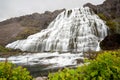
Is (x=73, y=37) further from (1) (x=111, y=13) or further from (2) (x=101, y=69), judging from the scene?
Answer: (2) (x=101, y=69)

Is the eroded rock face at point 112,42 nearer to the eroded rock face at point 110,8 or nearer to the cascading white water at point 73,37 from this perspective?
the cascading white water at point 73,37

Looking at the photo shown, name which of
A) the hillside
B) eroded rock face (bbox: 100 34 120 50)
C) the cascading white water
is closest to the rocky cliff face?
the hillside

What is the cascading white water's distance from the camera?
2085 inches

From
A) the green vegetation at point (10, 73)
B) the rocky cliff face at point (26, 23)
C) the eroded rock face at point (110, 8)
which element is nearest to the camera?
the green vegetation at point (10, 73)

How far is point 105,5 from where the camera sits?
8925cm

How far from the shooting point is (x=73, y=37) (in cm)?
5678

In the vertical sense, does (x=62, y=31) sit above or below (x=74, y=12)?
below

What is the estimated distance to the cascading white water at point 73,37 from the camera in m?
53.0

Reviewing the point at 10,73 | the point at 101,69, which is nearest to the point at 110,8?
the point at 101,69

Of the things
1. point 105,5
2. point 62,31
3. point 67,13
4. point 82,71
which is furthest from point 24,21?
point 82,71

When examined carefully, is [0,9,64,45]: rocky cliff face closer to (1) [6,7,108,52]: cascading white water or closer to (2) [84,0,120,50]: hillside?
(2) [84,0,120,50]: hillside

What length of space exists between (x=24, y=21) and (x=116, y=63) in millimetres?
109470

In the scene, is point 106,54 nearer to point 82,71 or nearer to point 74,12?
point 82,71

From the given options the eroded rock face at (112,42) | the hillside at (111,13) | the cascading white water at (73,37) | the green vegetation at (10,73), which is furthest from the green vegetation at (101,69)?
the hillside at (111,13)
